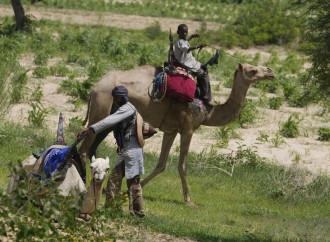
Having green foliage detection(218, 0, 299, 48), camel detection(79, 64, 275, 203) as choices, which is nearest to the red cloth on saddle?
camel detection(79, 64, 275, 203)

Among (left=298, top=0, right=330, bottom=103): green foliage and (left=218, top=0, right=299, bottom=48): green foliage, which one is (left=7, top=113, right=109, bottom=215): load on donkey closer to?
(left=298, top=0, right=330, bottom=103): green foliage

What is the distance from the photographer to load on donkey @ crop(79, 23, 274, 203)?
35.7 feet

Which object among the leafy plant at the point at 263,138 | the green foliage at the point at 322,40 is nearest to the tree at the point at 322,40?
the green foliage at the point at 322,40

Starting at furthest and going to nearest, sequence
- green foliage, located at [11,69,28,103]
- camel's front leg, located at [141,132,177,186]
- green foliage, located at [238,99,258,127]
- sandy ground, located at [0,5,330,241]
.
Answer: green foliage, located at [238,99,258,127]
green foliage, located at [11,69,28,103]
sandy ground, located at [0,5,330,241]
camel's front leg, located at [141,132,177,186]

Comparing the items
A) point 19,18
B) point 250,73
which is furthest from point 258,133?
point 19,18

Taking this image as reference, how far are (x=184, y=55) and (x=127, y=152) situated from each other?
3205 mm

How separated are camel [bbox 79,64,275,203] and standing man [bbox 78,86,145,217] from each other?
1520 millimetres

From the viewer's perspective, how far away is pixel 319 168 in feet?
49.0

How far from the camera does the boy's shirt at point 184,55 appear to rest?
11281mm

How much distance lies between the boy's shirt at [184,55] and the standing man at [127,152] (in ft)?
8.97

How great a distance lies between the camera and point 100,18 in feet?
126

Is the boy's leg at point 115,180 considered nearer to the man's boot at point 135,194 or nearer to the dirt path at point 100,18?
the man's boot at point 135,194

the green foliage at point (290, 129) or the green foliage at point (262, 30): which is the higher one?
the green foliage at point (262, 30)

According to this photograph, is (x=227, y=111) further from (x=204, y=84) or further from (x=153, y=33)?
(x=153, y=33)
